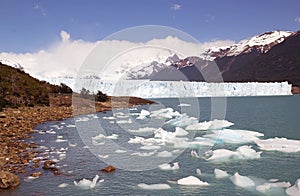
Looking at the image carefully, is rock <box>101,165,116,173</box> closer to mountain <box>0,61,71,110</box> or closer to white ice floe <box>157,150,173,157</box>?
white ice floe <box>157,150,173,157</box>

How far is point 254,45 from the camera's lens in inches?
6722

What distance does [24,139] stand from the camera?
16.8 metres

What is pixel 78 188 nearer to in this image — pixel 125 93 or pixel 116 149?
pixel 116 149

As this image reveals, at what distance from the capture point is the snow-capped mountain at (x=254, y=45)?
6590 inches

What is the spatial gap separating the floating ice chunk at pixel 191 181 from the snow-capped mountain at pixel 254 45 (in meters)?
161

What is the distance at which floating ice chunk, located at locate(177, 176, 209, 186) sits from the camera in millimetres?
8930

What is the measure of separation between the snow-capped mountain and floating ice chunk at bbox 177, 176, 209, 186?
161050 millimetres

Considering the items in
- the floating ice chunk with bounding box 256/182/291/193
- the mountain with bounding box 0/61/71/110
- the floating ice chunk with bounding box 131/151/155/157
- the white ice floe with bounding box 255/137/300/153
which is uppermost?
the mountain with bounding box 0/61/71/110

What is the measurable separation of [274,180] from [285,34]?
18724 centimetres

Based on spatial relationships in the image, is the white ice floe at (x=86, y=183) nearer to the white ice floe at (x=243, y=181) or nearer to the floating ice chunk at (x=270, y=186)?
the white ice floe at (x=243, y=181)

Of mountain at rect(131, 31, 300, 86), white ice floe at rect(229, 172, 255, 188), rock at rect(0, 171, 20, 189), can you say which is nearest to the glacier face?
mountain at rect(131, 31, 300, 86)

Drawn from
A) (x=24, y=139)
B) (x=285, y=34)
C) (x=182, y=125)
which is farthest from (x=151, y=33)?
(x=285, y=34)

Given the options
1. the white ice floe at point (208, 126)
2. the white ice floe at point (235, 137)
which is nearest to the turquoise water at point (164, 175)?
the white ice floe at point (235, 137)

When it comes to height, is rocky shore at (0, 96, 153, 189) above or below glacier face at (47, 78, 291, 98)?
below
